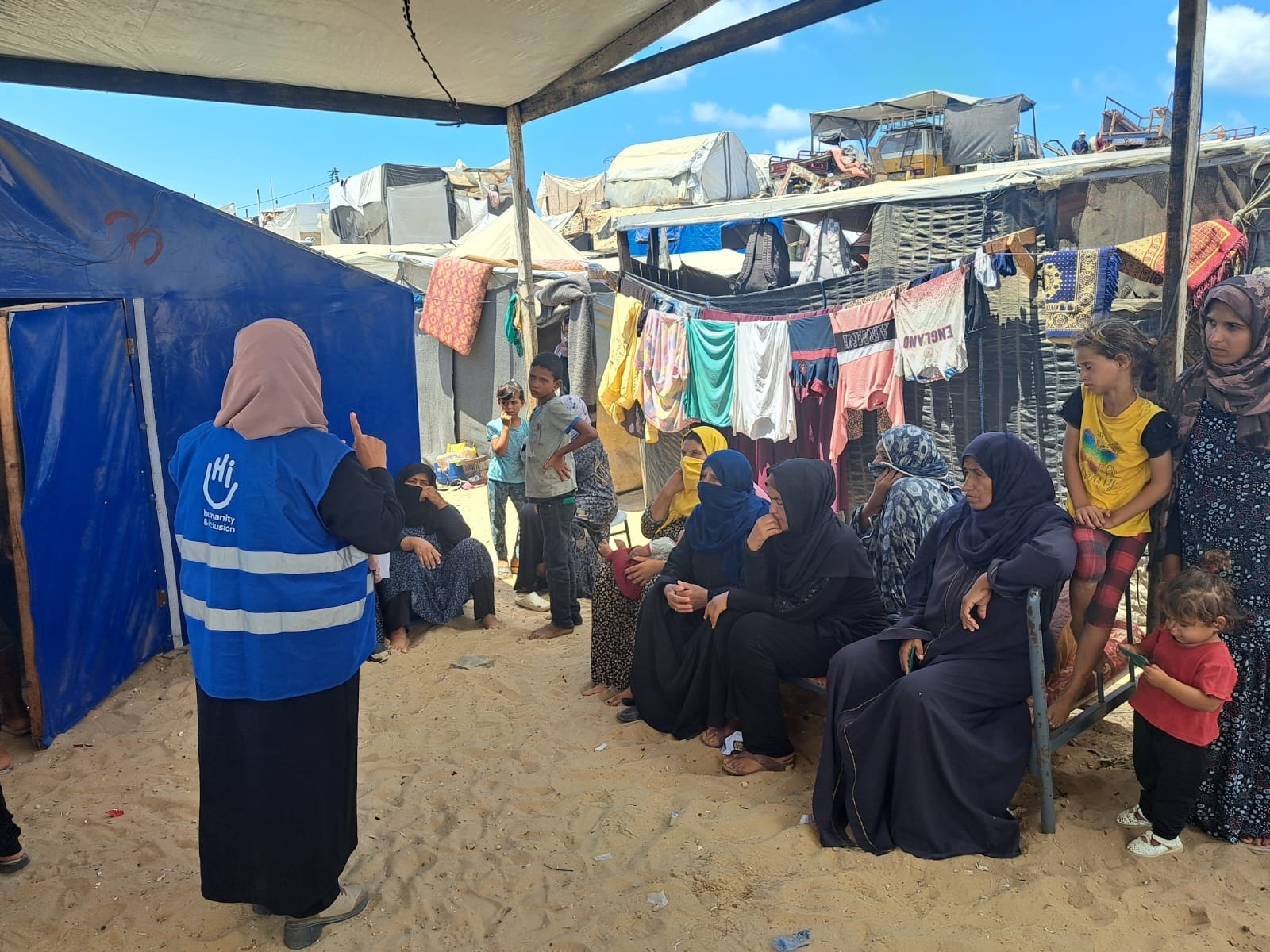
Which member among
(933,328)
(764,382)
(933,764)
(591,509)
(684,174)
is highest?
(684,174)

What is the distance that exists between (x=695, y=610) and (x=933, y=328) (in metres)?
2.86

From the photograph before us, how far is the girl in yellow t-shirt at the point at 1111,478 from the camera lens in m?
2.96

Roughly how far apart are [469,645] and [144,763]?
1.87m

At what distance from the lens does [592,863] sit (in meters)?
3.02

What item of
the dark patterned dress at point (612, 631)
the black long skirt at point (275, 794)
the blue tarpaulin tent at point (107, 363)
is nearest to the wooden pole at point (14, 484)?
the blue tarpaulin tent at point (107, 363)

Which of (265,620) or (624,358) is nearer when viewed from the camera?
(265,620)

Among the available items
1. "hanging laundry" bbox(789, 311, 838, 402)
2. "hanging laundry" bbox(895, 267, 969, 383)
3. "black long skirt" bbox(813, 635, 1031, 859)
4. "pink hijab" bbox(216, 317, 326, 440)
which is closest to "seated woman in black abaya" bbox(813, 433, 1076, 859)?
"black long skirt" bbox(813, 635, 1031, 859)

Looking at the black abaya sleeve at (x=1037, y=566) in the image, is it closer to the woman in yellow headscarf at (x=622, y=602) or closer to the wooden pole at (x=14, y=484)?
the woman in yellow headscarf at (x=622, y=602)

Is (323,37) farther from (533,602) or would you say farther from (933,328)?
(933,328)

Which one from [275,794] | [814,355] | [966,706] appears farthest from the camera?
[814,355]

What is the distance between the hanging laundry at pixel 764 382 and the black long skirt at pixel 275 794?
4.80m

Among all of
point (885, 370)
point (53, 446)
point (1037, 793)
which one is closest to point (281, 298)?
point (53, 446)

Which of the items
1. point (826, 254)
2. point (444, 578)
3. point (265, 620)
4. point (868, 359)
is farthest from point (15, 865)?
point (826, 254)

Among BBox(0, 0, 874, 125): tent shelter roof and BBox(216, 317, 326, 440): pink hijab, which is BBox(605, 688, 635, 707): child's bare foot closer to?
BBox(216, 317, 326, 440): pink hijab
